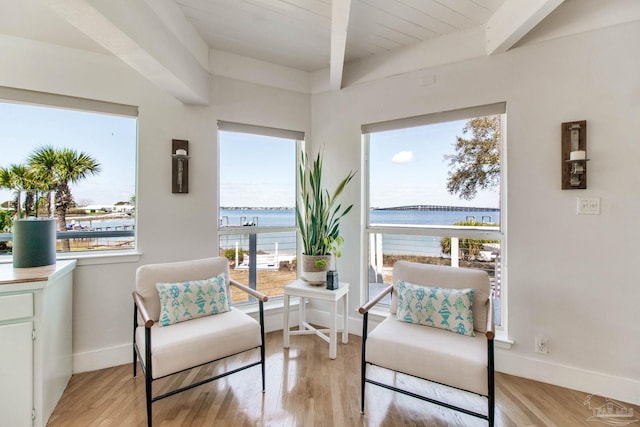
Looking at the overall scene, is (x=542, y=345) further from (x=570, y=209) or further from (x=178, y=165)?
(x=178, y=165)

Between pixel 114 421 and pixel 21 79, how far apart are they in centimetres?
241

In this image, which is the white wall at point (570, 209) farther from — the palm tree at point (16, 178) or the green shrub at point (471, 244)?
the palm tree at point (16, 178)

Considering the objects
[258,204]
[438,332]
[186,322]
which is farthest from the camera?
[258,204]

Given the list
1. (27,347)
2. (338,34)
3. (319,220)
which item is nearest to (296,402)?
(319,220)

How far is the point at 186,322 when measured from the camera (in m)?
2.00

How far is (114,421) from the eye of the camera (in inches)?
68.1

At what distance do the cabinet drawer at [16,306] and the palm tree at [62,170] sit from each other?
807 mm

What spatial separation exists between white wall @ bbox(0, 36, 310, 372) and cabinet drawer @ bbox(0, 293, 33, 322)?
2.17 ft

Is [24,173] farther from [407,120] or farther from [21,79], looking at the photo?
[407,120]

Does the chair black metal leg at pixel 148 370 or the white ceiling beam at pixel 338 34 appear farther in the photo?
the white ceiling beam at pixel 338 34

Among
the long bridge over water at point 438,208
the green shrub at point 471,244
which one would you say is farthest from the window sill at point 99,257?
the green shrub at point 471,244

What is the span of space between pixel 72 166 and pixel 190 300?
4.79 ft

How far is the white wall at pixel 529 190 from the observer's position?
1.95m

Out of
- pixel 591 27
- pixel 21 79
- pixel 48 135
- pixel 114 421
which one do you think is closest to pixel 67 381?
pixel 114 421
